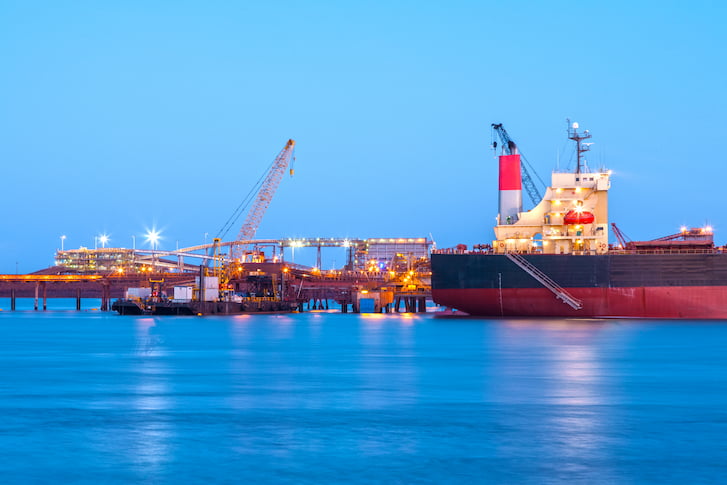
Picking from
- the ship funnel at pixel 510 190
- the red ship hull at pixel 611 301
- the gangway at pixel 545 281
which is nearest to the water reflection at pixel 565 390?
the gangway at pixel 545 281

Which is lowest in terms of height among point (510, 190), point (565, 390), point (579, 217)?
point (565, 390)

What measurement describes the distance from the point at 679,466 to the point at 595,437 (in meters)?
2.63

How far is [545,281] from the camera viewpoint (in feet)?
221

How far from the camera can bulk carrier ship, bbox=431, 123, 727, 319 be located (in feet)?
219

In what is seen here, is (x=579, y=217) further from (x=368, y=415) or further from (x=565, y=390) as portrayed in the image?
(x=368, y=415)

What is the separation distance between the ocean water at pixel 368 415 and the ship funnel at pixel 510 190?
31128 mm

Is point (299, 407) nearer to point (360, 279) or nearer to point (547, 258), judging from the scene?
point (547, 258)

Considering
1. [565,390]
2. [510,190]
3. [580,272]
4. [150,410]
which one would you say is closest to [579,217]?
[580,272]

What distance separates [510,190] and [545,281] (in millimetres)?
11407

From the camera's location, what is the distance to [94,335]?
62.1 meters

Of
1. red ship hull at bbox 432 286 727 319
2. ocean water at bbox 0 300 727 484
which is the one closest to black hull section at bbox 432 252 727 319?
red ship hull at bbox 432 286 727 319

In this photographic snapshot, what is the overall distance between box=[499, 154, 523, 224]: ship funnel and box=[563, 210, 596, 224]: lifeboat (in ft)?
18.4

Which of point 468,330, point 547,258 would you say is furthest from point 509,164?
point 468,330

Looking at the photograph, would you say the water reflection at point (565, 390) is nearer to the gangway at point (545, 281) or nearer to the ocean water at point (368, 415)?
the ocean water at point (368, 415)
